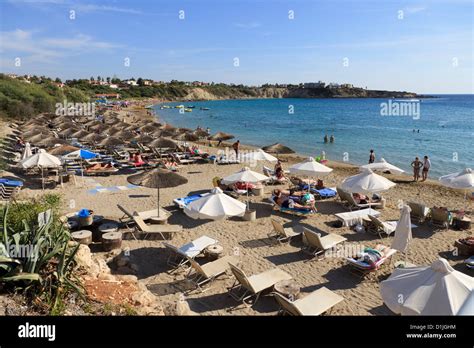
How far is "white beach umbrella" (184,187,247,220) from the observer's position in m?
8.51

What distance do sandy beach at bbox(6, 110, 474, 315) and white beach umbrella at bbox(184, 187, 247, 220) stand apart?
1063 mm

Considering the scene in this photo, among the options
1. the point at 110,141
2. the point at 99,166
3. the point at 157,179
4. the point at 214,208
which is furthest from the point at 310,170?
the point at 110,141

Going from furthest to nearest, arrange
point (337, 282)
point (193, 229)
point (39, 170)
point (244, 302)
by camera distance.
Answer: point (39, 170) → point (193, 229) → point (337, 282) → point (244, 302)

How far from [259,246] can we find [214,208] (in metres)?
1.68

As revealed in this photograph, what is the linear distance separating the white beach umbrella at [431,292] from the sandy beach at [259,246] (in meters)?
1.59

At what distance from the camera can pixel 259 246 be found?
922 cm

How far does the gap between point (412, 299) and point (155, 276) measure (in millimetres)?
5101

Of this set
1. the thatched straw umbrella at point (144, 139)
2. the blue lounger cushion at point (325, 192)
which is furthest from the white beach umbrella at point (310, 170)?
the thatched straw umbrella at point (144, 139)

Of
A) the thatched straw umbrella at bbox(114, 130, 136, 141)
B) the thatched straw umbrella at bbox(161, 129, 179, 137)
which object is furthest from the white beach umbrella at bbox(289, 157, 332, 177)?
the thatched straw umbrella at bbox(114, 130, 136, 141)
